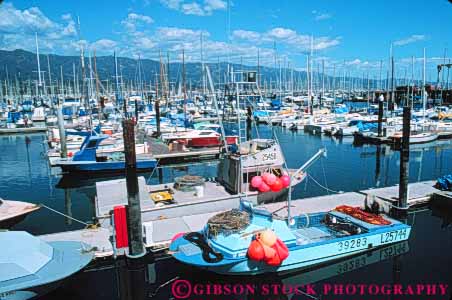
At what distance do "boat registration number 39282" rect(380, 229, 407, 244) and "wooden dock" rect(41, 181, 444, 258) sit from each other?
2.52 metres

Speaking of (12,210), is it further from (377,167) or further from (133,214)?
(377,167)

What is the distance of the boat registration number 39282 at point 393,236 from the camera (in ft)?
44.9

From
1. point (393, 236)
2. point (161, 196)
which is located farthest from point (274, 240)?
point (161, 196)

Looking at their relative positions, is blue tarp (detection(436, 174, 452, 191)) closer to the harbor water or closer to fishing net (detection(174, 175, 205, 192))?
the harbor water

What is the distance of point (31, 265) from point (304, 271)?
28.7 feet

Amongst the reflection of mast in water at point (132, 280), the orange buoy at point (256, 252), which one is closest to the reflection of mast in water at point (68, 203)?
the reflection of mast in water at point (132, 280)

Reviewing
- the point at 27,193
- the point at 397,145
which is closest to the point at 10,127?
the point at 27,193

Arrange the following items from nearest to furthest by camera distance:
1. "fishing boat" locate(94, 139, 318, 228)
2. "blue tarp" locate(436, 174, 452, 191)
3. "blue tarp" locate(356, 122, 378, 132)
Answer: "fishing boat" locate(94, 139, 318, 228) → "blue tarp" locate(436, 174, 452, 191) → "blue tarp" locate(356, 122, 378, 132)

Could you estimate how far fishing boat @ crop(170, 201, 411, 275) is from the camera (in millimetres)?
11008

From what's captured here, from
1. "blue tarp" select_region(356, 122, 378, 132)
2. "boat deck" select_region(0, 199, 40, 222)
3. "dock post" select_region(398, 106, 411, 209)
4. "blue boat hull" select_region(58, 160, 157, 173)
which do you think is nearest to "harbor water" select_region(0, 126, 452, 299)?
"blue boat hull" select_region(58, 160, 157, 173)

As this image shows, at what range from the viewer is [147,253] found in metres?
13.3

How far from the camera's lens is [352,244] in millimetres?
12992

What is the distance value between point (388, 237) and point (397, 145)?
30.2 meters

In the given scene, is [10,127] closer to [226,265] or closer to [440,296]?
[226,265]
